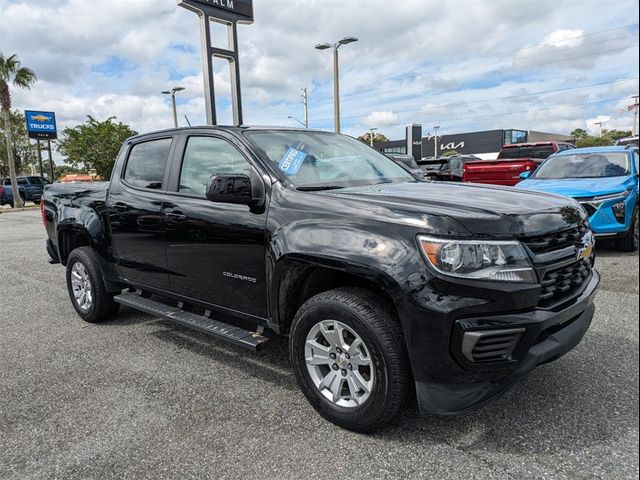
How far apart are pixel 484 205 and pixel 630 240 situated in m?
5.63

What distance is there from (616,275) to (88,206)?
5967 millimetres

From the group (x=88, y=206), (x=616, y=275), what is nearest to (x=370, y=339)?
(x=88, y=206)

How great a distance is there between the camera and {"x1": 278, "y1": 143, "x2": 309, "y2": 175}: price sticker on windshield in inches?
133

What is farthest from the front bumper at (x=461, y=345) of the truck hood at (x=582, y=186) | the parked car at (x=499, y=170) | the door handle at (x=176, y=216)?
the parked car at (x=499, y=170)

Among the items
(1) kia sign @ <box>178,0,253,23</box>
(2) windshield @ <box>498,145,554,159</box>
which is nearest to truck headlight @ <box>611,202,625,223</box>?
(2) windshield @ <box>498,145,554,159</box>

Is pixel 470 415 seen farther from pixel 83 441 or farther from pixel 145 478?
pixel 83 441

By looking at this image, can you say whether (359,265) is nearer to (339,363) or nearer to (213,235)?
(339,363)

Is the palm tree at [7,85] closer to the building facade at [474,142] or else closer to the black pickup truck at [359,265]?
the black pickup truck at [359,265]

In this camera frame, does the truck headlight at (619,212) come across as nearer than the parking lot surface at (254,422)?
No

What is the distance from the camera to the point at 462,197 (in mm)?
Result: 2947

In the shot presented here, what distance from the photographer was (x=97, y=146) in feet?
116

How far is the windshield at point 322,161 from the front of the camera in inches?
134

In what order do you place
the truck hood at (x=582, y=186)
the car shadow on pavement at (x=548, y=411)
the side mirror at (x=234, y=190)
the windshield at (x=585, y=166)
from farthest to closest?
1. the windshield at (x=585, y=166)
2. the truck hood at (x=582, y=186)
3. the side mirror at (x=234, y=190)
4. the car shadow on pavement at (x=548, y=411)

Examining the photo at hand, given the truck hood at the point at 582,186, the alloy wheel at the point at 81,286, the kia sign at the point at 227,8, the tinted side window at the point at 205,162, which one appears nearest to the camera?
the tinted side window at the point at 205,162
